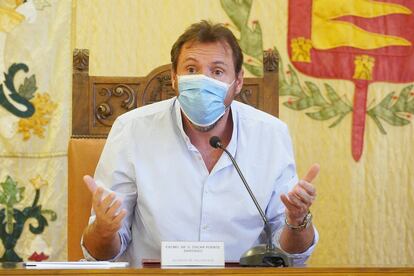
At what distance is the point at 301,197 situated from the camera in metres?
2.04

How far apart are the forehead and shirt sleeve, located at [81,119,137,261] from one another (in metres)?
0.32

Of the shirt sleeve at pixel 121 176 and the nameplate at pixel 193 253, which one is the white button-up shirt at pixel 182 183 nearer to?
the shirt sleeve at pixel 121 176

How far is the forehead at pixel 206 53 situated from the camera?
242cm

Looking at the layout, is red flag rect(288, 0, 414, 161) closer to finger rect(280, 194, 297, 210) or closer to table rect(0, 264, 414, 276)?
finger rect(280, 194, 297, 210)

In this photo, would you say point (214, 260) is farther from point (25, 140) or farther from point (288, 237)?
point (25, 140)

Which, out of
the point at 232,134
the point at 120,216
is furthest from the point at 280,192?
the point at 120,216

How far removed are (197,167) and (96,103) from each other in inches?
16.3

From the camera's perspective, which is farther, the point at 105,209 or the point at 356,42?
the point at 356,42

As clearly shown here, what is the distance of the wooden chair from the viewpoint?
8.25 ft

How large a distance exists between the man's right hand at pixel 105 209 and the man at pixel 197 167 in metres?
0.17

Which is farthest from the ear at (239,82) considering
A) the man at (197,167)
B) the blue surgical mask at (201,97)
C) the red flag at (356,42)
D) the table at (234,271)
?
A: the table at (234,271)

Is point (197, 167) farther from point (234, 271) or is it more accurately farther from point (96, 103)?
point (234, 271)

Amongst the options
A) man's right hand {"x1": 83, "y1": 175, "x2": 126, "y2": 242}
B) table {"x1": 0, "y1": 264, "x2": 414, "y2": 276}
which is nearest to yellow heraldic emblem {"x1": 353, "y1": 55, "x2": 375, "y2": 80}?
man's right hand {"x1": 83, "y1": 175, "x2": 126, "y2": 242}

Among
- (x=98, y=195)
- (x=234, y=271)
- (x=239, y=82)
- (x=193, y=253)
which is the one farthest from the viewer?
(x=239, y=82)
